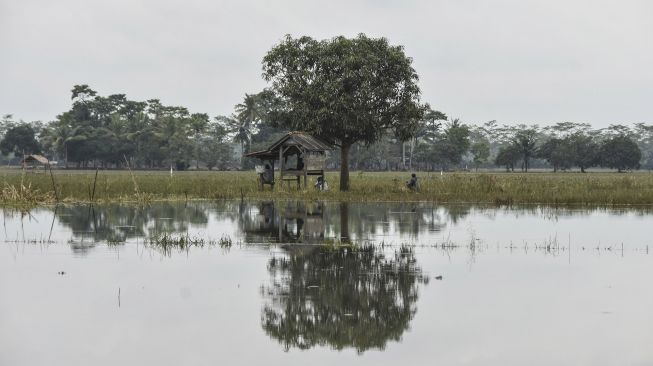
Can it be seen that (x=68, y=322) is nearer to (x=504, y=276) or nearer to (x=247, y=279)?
(x=247, y=279)

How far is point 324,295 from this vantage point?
13141 millimetres

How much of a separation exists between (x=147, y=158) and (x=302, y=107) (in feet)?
287

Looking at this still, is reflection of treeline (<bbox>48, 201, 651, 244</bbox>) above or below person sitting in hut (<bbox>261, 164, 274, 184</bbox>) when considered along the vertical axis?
below

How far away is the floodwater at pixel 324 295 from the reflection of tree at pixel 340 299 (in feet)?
0.12

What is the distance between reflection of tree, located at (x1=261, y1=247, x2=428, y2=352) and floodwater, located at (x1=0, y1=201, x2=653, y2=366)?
4cm

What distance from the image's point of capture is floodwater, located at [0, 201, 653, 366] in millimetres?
9891

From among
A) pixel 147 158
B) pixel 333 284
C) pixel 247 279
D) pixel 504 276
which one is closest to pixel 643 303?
pixel 504 276

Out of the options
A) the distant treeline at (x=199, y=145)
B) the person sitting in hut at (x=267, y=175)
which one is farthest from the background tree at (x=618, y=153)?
the person sitting in hut at (x=267, y=175)

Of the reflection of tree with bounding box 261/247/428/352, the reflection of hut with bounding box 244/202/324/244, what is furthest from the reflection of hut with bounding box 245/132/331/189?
Answer: the reflection of tree with bounding box 261/247/428/352

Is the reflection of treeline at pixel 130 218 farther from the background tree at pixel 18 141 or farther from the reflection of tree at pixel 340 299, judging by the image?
the background tree at pixel 18 141

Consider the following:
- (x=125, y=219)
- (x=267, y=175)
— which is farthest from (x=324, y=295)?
(x=267, y=175)

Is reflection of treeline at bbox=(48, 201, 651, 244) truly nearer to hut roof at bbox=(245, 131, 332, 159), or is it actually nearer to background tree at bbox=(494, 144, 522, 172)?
hut roof at bbox=(245, 131, 332, 159)

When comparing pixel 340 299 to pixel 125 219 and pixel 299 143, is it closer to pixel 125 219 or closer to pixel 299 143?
pixel 125 219

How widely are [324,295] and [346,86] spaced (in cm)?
3699
